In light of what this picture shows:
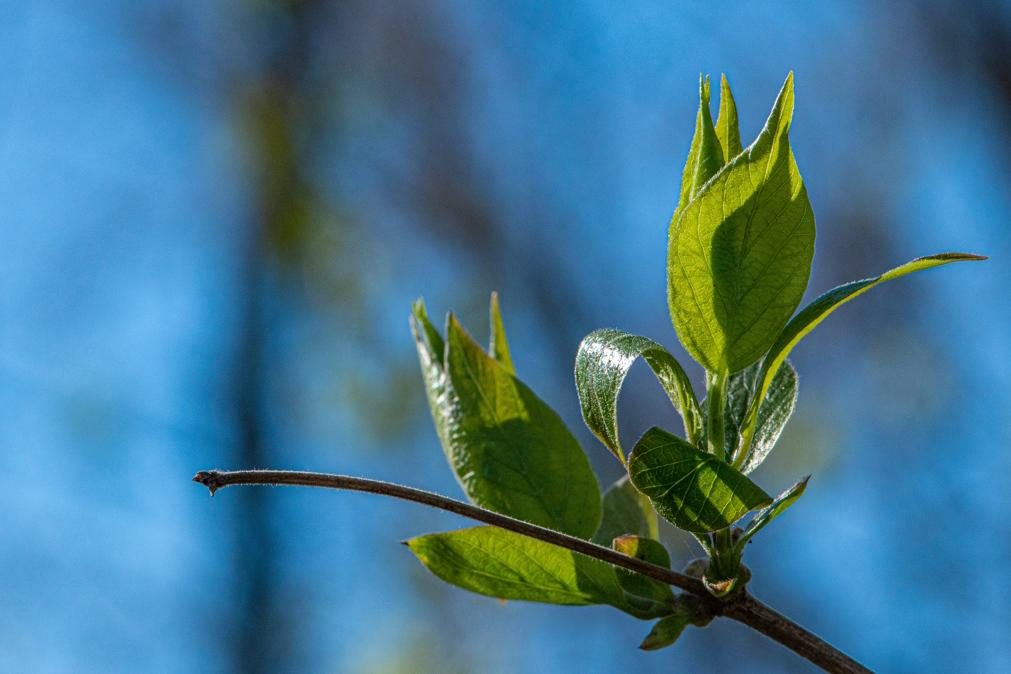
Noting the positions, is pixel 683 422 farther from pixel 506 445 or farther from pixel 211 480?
A: pixel 211 480

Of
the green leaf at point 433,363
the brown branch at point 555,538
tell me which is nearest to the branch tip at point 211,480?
the brown branch at point 555,538

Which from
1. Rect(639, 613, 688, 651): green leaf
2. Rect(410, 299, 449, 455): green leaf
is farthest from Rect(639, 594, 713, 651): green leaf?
Rect(410, 299, 449, 455): green leaf

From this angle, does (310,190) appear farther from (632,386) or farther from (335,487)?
(335,487)

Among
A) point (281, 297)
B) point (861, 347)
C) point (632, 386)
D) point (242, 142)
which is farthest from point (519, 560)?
point (242, 142)

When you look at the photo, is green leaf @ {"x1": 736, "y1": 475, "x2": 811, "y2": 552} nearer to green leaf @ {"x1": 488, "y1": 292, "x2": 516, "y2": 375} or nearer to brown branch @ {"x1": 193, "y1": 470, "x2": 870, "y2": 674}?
brown branch @ {"x1": 193, "y1": 470, "x2": 870, "y2": 674}

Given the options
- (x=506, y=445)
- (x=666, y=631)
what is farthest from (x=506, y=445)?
(x=666, y=631)

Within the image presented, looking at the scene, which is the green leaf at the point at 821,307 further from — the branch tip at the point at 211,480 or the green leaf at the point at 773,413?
the branch tip at the point at 211,480
